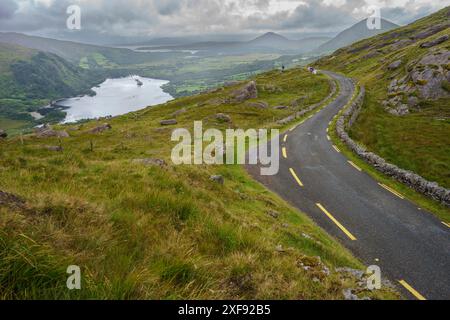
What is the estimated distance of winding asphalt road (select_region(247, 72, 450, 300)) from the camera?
987 cm

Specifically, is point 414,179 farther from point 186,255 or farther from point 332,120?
point 332,120

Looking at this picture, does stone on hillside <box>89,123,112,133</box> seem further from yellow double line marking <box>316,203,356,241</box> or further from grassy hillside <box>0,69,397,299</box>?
yellow double line marking <box>316,203,356,241</box>

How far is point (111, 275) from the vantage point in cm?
403

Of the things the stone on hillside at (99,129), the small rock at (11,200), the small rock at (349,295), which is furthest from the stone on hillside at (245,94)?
the small rock at (11,200)

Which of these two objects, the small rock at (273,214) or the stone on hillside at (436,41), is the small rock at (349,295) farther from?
the stone on hillside at (436,41)

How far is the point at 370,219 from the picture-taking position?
13766mm

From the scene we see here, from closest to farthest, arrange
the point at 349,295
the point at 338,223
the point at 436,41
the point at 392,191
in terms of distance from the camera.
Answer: the point at 349,295 → the point at 338,223 → the point at 392,191 → the point at 436,41

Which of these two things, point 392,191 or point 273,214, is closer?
point 273,214

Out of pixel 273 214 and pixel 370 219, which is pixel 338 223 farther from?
pixel 273 214

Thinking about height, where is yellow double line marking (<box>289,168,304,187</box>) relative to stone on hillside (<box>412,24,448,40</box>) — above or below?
below

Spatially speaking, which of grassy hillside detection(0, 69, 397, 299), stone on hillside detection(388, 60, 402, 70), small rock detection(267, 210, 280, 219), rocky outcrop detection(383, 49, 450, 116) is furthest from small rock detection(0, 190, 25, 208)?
stone on hillside detection(388, 60, 402, 70)

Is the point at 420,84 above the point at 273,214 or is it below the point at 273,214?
above

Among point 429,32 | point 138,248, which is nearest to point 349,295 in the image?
point 138,248

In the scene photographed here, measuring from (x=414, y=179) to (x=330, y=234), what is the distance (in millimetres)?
9816
